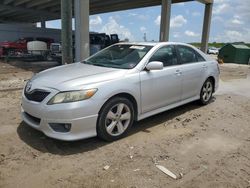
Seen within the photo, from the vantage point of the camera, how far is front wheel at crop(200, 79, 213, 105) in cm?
609

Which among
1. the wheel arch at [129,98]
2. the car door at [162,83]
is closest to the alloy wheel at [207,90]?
the car door at [162,83]

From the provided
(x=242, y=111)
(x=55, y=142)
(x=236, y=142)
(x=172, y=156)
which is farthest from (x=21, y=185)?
(x=242, y=111)

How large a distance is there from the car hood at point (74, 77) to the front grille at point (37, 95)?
0.28ft

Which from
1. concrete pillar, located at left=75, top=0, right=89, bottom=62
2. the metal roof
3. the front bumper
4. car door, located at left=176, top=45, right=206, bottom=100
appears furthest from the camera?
the metal roof

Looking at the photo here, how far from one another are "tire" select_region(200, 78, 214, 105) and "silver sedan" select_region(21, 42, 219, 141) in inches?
24.6

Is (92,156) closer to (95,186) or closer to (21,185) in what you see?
(95,186)

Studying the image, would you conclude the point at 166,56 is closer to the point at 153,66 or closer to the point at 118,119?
the point at 153,66

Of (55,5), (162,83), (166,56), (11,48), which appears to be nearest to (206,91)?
(166,56)

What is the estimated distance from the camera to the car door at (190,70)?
5.29 metres

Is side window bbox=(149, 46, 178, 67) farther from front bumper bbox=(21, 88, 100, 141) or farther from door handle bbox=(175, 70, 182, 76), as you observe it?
front bumper bbox=(21, 88, 100, 141)

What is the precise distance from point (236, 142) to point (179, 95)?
4.65 feet

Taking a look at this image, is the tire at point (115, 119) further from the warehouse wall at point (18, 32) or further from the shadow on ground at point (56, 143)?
the warehouse wall at point (18, 32)

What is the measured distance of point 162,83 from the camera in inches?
183

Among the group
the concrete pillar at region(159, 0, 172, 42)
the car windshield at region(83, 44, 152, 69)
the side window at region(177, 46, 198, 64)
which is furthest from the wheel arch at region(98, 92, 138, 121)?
the concrete pillar at region(159, 0, 172, 42)
